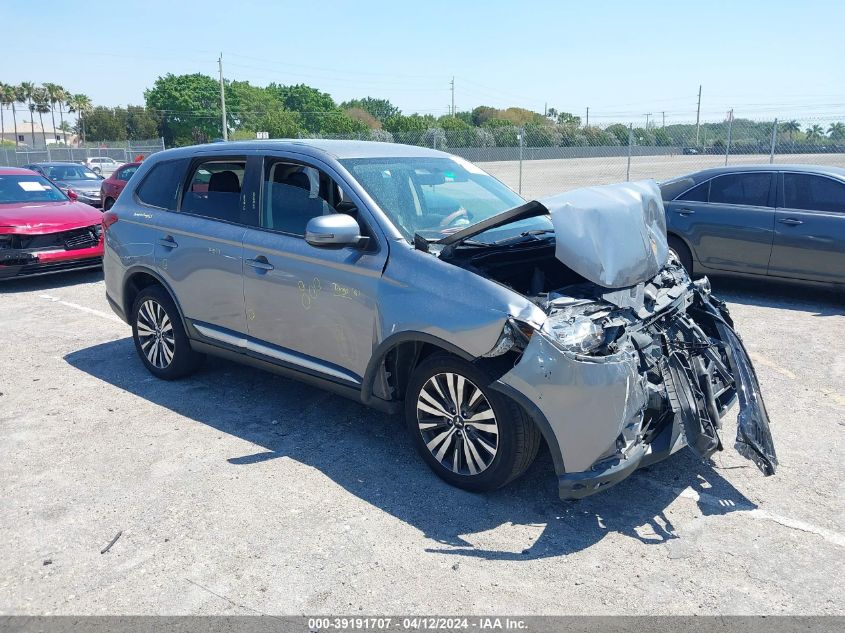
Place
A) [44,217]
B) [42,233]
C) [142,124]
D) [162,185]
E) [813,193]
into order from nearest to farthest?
[162,185], [813,193], [42,233], [44,217], [142,124]

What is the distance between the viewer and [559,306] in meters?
3.61

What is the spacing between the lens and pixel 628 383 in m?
3.34

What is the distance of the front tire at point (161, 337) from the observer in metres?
5.54

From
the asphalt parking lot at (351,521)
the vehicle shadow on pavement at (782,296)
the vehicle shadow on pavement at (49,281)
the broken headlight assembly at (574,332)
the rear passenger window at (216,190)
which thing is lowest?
the asphalt parking lot at (351,521)

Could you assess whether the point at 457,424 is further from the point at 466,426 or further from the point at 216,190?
the point at 216,190

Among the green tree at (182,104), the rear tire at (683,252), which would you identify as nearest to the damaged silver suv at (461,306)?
the rear tire at (683,252)

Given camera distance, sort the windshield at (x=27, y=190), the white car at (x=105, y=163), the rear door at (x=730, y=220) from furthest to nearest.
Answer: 1. the white car at (x=105, y=163)
2. the windshield at (x=27, y=190)
3. the rear door at (x=730, y=220)

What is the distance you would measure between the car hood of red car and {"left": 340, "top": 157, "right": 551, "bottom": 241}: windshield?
239 inches

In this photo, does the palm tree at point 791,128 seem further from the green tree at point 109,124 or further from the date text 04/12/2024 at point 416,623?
the green tree at point 109,124

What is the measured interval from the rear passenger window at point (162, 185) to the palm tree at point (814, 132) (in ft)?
50.6

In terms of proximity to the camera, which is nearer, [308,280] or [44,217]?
[308,280]

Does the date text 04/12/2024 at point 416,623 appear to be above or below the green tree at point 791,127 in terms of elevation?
below

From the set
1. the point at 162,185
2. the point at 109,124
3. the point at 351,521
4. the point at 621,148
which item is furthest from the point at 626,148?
the point at 109,124

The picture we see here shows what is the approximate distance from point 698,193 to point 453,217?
5367 mm
